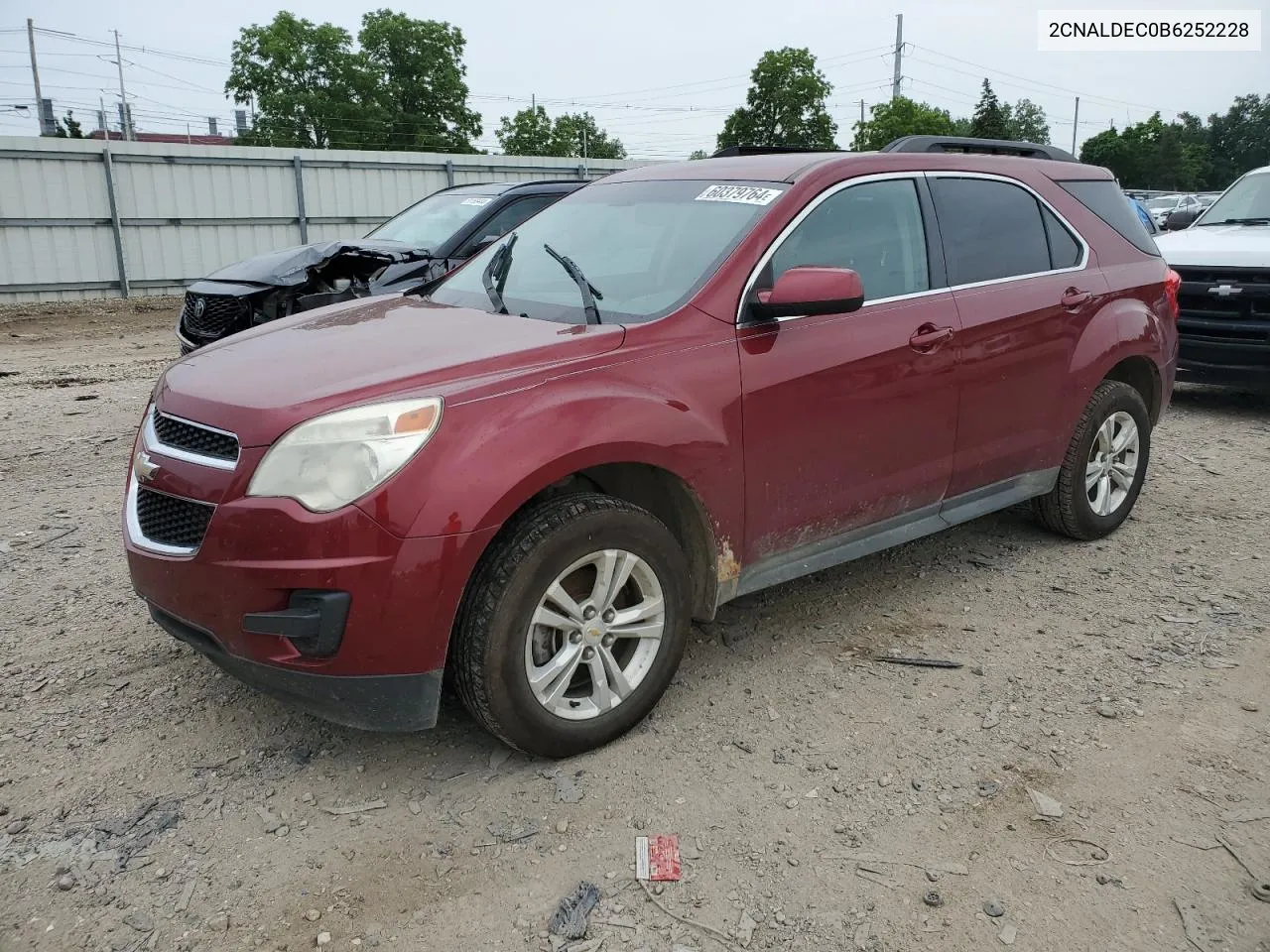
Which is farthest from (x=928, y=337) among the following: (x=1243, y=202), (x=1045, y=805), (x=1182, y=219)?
(x=1182, y=219)

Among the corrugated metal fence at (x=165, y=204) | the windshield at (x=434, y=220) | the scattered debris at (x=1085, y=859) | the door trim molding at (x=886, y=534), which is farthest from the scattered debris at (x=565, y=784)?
the corrugated metal fence at (x=165, y=204)

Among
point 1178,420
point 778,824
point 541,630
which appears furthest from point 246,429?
point 1178,420

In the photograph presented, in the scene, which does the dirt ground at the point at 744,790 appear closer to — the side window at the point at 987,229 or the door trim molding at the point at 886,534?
the door trim molding at the point at 886,534

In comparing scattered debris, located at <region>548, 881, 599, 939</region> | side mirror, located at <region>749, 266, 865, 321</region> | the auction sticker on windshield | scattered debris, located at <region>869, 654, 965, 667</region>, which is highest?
the auction sticker on windshield

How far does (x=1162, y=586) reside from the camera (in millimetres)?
4387

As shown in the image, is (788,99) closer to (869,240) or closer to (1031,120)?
(869,240)

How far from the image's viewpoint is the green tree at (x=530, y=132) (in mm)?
60000

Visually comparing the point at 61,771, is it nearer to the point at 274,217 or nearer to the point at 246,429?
the point at 246,429

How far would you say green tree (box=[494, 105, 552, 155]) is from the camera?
60.0 meters

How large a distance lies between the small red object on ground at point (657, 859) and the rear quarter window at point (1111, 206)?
361cm

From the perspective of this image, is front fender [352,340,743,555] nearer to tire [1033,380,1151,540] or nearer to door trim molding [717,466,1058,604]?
door trim molding [717,466,1058,604]

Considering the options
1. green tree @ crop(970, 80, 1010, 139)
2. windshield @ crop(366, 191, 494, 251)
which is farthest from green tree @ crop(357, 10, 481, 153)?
windshield @ crop(366, 191, 494, 251)

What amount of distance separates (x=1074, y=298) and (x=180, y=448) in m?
3.70

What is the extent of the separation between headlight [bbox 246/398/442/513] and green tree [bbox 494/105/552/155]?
60.3 metres
